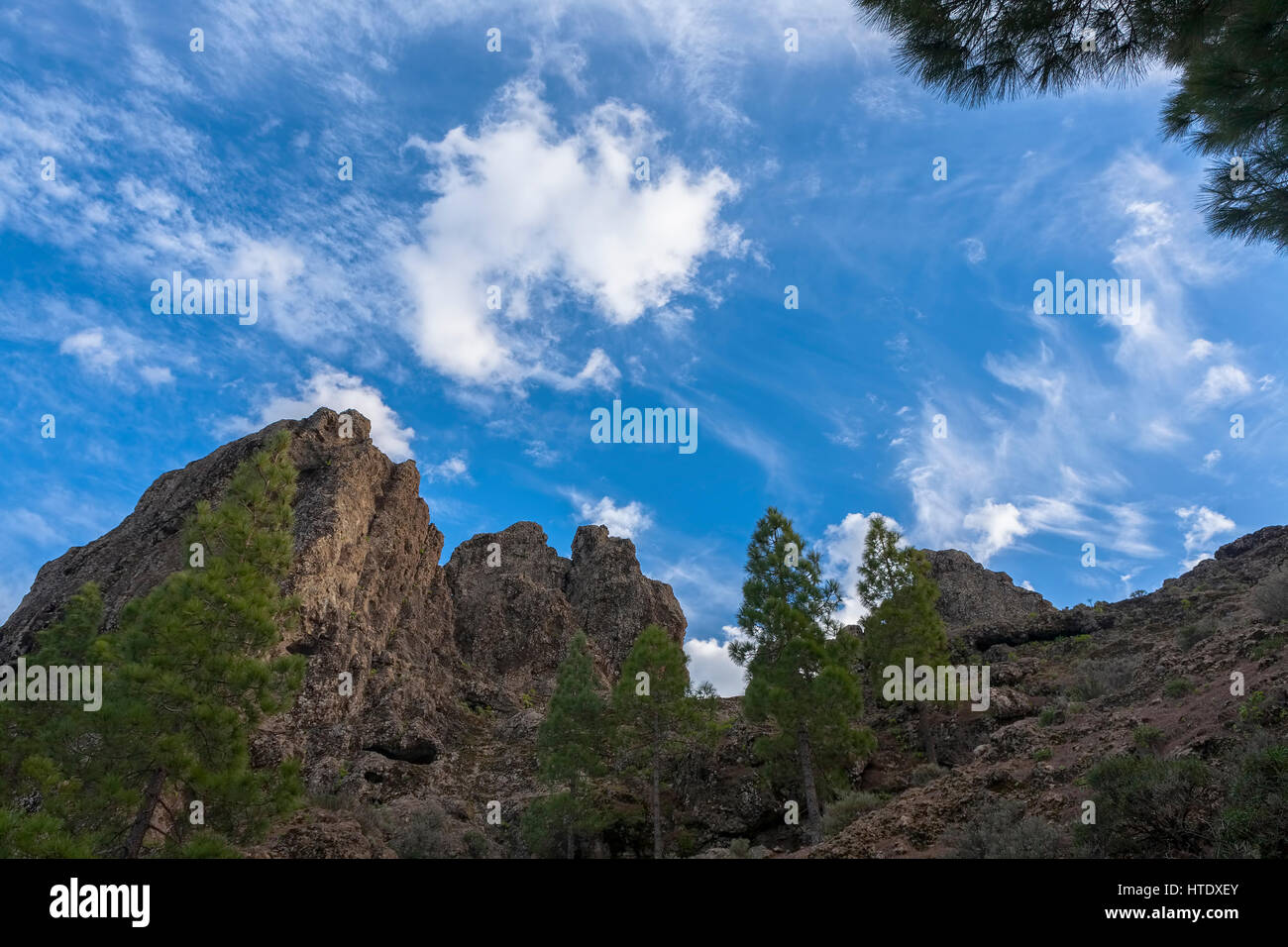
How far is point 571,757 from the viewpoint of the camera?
29328mm

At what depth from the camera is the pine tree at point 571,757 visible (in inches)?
1091

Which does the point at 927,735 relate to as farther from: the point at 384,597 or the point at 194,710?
the point at 384,597

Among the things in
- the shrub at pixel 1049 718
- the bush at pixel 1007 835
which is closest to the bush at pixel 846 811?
the bush at pixel 1007 835

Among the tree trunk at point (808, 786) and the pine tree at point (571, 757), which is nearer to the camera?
the tree trunk at point (808, 786)

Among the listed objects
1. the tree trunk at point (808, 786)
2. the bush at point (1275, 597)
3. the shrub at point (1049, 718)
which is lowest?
the tree trunk at point (808, 786)

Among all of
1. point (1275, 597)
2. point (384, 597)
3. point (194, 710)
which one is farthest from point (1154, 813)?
point (384, 597)

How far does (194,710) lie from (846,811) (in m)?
16.6

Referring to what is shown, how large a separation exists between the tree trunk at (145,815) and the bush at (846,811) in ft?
53.4

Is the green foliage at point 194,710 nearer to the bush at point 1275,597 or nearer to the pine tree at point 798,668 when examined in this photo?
the pine tree at point 798,668

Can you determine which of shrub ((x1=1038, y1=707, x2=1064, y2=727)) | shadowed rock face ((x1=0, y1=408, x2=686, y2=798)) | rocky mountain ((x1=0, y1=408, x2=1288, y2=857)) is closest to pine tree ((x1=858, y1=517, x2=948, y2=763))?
rocky mountain ((x1=0, y1=408, x2=1288, y2=857))

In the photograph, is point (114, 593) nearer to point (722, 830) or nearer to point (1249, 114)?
point (722, 830)

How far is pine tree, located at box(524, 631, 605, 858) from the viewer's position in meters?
27.7
